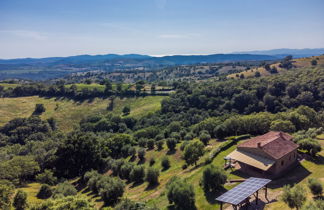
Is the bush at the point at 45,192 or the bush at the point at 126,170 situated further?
the bush at the point at 126,170

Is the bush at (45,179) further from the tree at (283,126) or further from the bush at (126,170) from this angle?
the tree at (283,126)

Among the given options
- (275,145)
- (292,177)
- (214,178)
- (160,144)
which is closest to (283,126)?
(275,145)

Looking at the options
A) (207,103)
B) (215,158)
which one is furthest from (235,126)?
(207,103)

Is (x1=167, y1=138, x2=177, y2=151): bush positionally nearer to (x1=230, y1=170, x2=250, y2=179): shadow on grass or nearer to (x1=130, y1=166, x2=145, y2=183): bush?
(x1=130, y1=166, x2=145, y2=183): bush

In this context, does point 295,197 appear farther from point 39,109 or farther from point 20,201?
point 39,109

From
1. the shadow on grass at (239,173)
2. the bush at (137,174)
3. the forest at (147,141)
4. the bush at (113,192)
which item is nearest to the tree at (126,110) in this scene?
the forest at (147,141)

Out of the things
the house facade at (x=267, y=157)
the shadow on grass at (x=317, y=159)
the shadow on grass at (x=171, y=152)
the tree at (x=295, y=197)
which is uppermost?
the tree at (x=295, y=197)

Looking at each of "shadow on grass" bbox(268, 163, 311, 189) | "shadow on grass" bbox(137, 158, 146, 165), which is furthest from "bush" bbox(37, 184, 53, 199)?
"shadow on grass" bbox(268, 163, 311, 189)

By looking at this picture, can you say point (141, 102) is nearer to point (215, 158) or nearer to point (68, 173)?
A: point (68, 173)
